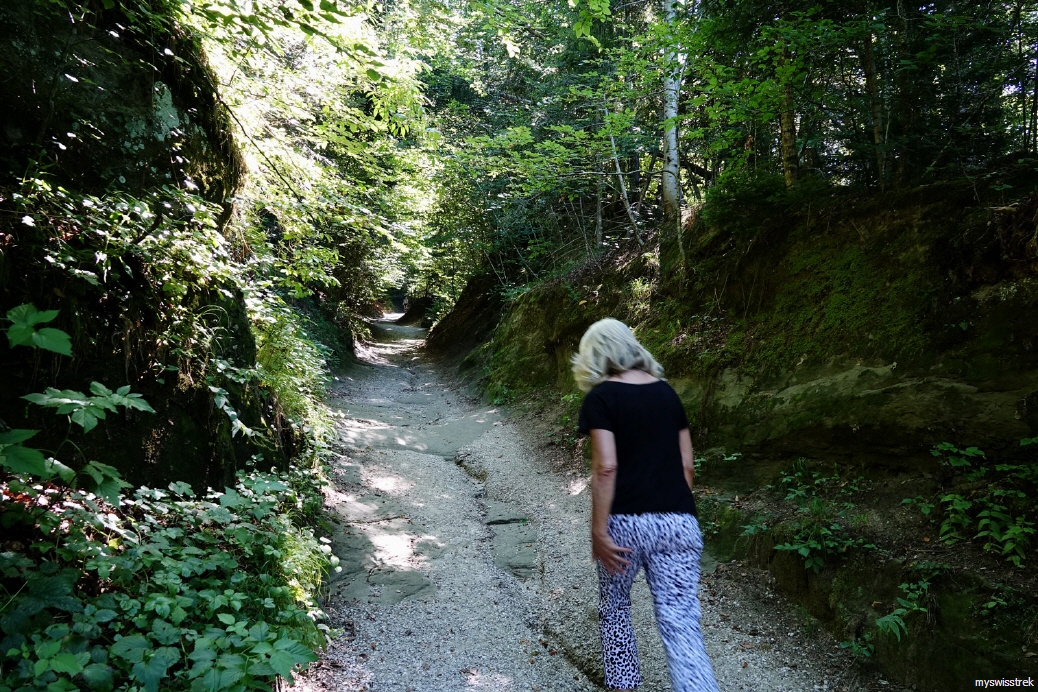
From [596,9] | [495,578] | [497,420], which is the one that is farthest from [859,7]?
[497,420]

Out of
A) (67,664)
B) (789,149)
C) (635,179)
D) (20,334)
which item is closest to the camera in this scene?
(67,664)

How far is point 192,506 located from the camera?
3141 millimetres

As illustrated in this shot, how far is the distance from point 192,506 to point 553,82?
1126 centimetres

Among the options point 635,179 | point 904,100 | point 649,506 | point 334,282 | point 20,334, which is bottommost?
point 649,506

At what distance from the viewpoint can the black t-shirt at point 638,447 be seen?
8.31 feet

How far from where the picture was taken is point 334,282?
611 centimetres

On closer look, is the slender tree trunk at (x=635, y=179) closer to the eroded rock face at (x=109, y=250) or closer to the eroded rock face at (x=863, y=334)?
the eroded rock face at (x=863, y=334)

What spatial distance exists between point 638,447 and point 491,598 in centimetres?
248

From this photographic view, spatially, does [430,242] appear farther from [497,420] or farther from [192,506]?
[192,506]

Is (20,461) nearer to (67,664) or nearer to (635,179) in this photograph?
(67,664)

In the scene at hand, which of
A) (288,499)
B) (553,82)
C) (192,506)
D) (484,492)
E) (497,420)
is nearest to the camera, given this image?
(192,506)

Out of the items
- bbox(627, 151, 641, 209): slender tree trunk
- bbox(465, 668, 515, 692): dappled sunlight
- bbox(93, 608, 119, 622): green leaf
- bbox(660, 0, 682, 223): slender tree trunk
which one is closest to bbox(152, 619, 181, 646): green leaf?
bbox(93, 608, 119, 622): green leaf

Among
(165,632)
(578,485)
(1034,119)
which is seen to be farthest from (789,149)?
(165,632)

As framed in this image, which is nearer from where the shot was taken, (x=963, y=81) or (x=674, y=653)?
(x=674, y=653)
